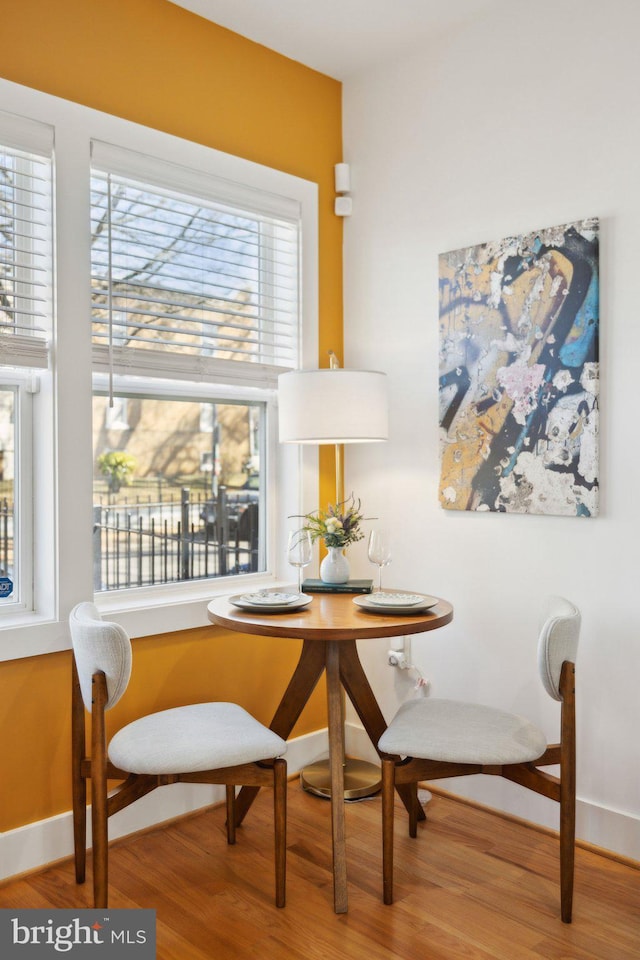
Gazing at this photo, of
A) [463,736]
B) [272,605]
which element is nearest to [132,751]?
[272,605]

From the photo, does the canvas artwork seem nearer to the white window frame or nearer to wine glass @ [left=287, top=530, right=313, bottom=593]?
wine glass @ [left=287, top=530, right=313, bottom=593]

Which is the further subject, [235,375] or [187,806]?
[235,375]

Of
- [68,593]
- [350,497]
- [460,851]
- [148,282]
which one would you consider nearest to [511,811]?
[460,851]

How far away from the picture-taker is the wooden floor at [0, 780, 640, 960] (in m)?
2.03

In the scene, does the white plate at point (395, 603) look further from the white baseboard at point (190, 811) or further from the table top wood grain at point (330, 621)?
the white baseboard at point (190, 811)

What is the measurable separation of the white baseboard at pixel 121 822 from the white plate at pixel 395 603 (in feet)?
2.72

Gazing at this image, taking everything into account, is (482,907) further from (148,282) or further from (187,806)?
(148,282)

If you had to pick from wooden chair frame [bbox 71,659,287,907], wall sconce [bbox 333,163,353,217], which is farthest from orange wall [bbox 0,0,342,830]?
wooden chair frame [bbox 71,659,287,907]

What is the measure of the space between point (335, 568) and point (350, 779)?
2.88ft

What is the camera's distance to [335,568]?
9.23 ft

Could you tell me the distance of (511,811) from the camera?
2779mm

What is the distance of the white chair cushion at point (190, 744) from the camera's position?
208 cm

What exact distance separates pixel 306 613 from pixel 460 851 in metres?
0.92

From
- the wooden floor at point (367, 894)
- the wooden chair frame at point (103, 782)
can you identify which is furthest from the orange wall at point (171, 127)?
the wooden floor at point (367, 894)
